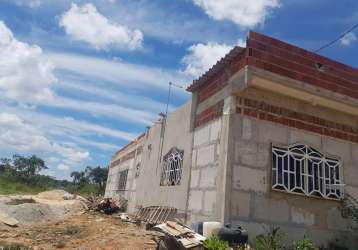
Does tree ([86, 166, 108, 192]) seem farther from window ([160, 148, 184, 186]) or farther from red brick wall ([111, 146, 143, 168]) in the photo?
window ([160, 148, 184, 186])

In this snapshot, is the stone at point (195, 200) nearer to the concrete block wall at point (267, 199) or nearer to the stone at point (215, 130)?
the concrete block wall at point (267, 199)

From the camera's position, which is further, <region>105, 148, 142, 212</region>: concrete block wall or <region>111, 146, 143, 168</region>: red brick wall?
<region>111, 146, 143, 168</region>: red brick wall

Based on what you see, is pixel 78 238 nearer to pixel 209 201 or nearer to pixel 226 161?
pixel 209 201

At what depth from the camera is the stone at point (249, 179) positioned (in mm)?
6547

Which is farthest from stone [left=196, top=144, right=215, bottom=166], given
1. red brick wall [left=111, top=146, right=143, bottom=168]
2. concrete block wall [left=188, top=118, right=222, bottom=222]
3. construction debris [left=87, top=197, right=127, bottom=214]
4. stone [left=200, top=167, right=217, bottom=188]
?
construction debris [left=87, top=197, right=127, bottom=214]

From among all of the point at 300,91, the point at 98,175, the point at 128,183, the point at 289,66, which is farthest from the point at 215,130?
the point at 98,175

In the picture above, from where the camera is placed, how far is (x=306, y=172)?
282 inches

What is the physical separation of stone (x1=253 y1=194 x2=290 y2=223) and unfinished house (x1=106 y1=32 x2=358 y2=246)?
0.02 meters

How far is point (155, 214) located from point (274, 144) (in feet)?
14.7

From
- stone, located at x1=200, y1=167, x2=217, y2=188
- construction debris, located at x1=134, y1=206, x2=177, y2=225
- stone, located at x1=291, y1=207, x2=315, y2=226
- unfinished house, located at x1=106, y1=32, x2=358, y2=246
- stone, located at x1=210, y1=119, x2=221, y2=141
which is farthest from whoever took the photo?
construction debris, located at x1=134, y1=206, x2=177, y2=225

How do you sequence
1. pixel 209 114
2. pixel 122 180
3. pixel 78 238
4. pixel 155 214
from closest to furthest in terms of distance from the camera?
1. pixel 209 114
2. pixel 78 238
3. pixel 155 214
4. pixel 122 180

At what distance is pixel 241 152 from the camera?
6703 millimetres

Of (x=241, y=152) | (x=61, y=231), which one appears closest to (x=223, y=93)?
(x=241, y=152)

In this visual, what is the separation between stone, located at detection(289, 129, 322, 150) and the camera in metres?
7.24
